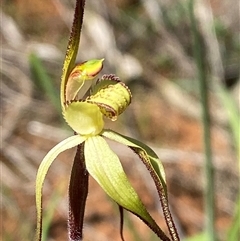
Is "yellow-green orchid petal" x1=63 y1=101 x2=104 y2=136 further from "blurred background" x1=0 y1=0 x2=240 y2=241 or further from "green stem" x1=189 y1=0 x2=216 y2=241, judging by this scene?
"blurred background" x1=0 y1=0 x2=240 y2=241

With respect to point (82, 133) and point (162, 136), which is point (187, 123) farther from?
point (82, 133)

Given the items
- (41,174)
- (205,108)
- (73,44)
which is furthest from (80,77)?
(205,108)

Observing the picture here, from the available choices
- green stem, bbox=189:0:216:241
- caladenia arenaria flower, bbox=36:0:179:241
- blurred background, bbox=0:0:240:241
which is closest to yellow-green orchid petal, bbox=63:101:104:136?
caladenia arenaria flower, bbox=36:0:179:241

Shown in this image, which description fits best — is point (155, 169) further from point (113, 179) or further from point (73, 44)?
point (73, 44)

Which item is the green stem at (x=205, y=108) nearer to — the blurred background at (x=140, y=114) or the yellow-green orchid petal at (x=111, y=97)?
the yellow-green orchid petal at (x=111, y=97)

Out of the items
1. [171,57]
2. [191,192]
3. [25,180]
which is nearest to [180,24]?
[171,57]
